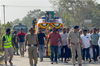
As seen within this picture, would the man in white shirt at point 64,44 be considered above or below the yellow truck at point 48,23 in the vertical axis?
below

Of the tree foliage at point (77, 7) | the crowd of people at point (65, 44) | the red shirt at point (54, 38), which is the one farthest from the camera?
the tree foliage at point (77, 7)

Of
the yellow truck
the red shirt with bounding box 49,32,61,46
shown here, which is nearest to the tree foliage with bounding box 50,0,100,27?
the yellow truck

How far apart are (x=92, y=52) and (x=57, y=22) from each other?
4.35 metres

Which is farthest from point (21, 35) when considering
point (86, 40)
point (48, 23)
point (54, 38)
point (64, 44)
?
point (86, 40)

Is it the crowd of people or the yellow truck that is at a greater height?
the yellow truck

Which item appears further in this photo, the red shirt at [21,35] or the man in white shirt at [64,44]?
the red shirt at [21,35]

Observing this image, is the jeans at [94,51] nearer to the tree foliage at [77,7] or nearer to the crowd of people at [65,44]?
the crowd of people at [65,44]

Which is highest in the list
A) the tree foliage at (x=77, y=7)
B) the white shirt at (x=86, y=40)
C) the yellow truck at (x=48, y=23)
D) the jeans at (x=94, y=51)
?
the tree foliage at (x=77, y=7)

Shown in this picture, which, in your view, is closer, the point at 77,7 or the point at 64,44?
the point at 64,44

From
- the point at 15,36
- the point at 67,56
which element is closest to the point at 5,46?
the point at 67,56

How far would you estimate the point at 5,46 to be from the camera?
11.1 m

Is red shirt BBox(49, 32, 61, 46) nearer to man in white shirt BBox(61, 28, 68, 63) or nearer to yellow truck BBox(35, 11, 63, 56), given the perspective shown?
man in white shirt BBox(61, 28, 68, 63)

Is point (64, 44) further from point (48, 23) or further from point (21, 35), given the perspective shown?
point (21, 35)

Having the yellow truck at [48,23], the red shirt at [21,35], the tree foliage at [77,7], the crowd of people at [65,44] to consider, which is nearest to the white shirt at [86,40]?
the crowd of people at [65,44]
